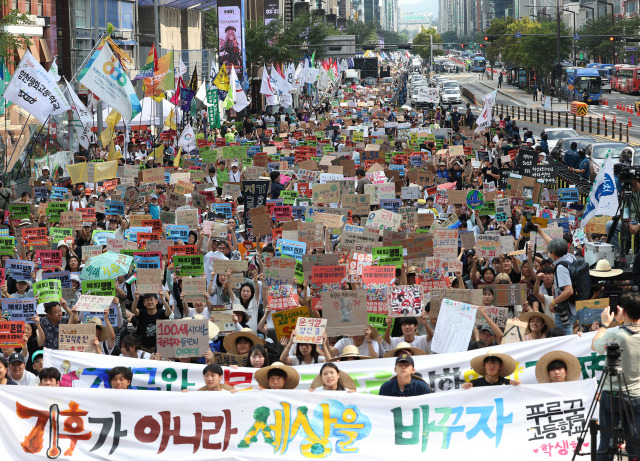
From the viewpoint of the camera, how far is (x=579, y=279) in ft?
33.0

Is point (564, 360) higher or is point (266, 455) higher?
point (564, 360)

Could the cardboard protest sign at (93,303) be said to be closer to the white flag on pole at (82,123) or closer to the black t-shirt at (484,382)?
the black t-shirt at (484,382)

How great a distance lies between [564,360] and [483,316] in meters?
1.71

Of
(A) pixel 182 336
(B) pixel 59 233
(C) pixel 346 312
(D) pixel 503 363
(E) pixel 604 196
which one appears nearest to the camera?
(D) pixel 503 363

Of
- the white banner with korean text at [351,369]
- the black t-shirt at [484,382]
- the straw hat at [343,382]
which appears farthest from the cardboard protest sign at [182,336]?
the black t-shirt at [484,382]

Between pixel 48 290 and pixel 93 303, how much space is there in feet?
2.06

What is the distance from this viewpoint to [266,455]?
7328 millimetres

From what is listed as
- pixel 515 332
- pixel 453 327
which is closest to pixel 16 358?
pixel 453 327

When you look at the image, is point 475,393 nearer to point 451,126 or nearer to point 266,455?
point 266,455

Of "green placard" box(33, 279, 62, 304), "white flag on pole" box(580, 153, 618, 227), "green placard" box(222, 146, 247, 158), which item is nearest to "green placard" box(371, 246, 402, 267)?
Result: "white flag on pole" box(580, 153, 618, 227)

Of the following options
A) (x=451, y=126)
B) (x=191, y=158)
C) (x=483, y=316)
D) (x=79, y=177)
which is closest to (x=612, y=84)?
(x=451, y=126)

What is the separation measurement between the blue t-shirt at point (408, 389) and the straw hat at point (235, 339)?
1.56 metres

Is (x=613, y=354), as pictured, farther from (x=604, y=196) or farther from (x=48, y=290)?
(x=604, y=196)

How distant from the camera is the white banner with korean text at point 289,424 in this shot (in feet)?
24.0
